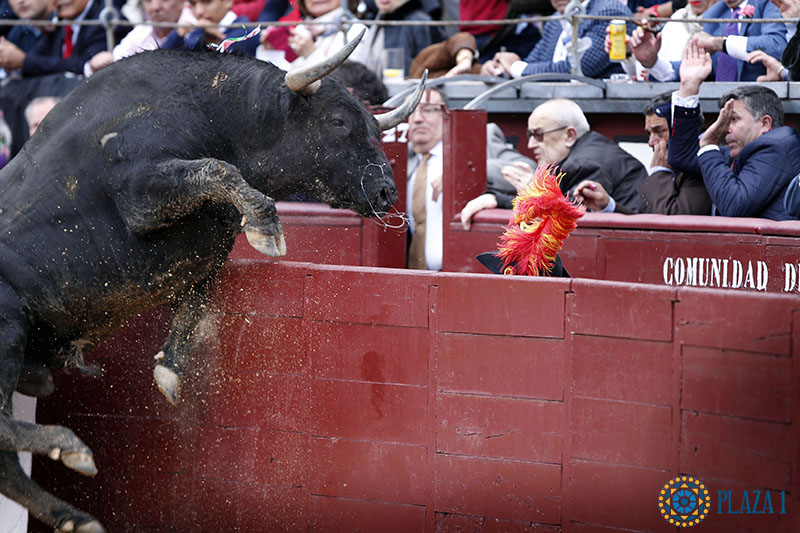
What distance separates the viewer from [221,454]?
5879 mm

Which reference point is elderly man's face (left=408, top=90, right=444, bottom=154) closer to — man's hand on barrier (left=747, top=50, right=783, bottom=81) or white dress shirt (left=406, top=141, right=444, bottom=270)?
white dress shirt (left=406, top=141, right=444, bottom=270)

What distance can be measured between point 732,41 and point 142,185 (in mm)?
3743

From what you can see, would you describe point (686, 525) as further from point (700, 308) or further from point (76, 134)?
point (76, 134)

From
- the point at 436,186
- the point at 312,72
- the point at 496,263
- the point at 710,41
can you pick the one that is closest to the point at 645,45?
the point at 710,41

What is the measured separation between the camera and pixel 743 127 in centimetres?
643

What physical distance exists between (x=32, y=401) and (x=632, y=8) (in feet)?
16.3

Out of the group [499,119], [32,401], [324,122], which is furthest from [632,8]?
[32,401]

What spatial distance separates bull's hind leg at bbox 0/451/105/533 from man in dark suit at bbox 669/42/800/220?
11.6 ft

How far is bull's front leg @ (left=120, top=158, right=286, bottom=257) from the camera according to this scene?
5.03 metres

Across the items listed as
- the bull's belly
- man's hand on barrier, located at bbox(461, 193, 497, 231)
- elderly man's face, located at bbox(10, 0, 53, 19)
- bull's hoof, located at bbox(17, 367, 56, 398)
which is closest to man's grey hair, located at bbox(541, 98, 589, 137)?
man's hand on barrier, located at bbox(461, 193, 497, 231)

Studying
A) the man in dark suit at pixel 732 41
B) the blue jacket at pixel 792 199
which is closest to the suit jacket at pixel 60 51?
the man in dark suit at pixel 732 41

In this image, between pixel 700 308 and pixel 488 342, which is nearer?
pixel 700 308

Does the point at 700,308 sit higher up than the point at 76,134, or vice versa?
the point at 76,134

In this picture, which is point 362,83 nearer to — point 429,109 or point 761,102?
point 429,109
